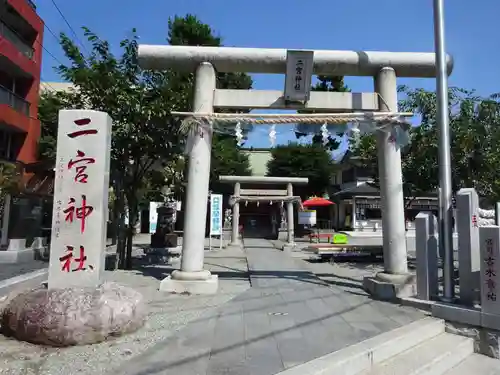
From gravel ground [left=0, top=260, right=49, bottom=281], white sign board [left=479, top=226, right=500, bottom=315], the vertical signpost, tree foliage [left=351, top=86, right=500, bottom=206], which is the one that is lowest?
gravel ground [left=0, top=260, right=49, bottom=281]

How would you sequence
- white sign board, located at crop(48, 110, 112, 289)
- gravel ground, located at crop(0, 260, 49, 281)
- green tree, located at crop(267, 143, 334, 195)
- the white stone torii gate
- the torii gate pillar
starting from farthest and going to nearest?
green tree, located at crop(267, 143, 334, 195)
gravel ground, located at crop(0, 260, 49, 281)
the white stone torii gate
the torii gate pillar
white sign board, located at crop(48, 110, 112, 289)

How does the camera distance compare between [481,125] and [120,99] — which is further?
[481,125]

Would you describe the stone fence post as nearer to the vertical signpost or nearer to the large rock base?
the large rock base

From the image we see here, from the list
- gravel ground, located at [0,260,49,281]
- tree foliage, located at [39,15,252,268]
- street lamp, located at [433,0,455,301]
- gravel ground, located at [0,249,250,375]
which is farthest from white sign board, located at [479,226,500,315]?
gravel ground, located at [0,260,49,281]

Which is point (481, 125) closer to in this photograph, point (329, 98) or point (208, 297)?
point (329, 98)

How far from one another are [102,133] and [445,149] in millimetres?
5876

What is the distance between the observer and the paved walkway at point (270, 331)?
14.2 feet

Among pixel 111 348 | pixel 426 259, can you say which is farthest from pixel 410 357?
pixel 111 348

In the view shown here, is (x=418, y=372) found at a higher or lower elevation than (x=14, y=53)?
lower

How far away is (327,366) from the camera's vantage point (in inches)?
163

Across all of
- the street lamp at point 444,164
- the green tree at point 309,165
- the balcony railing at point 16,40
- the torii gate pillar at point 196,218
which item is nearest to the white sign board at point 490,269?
Result: the street lamp at point 444,164

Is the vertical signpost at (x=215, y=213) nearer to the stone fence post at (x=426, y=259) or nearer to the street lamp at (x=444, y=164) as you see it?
the stone fence post at (x=426, y=259)

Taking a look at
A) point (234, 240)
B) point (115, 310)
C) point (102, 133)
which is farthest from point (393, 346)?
point (234, 240)

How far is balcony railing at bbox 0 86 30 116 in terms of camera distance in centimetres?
1867
